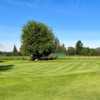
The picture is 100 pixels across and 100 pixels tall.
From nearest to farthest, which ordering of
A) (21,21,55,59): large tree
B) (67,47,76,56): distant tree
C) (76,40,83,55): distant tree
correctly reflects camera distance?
1. (21,21,55,59): large tree
2. (76,40,83,55): distant tree
3. (67,47,76,56): distant tree

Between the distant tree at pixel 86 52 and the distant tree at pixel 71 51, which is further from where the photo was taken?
the distant tree at pixel 71 51

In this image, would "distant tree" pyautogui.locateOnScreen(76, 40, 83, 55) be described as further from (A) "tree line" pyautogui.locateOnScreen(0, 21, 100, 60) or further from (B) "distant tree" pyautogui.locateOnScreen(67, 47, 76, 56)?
(A) "tree line" pyautogui.locateOnScreen(0, 21, 100, 60)

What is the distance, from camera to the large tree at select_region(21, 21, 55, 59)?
7200cm

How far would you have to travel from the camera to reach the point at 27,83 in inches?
544

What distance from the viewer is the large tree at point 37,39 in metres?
72.0

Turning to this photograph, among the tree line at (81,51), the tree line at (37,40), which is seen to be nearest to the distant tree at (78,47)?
the tree line at (81,51)

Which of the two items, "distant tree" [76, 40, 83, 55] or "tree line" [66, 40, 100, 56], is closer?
"tree line" [66, 40, 100, 56]

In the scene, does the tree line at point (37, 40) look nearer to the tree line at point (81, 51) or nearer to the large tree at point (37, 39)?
the large tree at point (37, 39)

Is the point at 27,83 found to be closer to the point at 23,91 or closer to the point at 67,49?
the point at 23,91

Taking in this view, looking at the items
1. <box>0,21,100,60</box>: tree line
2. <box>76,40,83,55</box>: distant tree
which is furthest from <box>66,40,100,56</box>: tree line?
<box>0,21,100,60</box>: tree line

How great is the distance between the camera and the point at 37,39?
239 ft

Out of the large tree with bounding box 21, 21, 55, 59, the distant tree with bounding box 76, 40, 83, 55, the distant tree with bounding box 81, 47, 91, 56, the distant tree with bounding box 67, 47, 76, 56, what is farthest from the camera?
the distant tree with bounding box 67, 47, 76, 56

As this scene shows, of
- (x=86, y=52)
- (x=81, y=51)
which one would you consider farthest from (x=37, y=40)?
(x=81, y=51)

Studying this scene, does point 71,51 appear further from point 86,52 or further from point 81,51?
point 86,52
